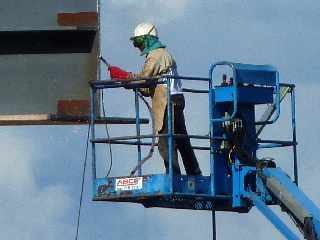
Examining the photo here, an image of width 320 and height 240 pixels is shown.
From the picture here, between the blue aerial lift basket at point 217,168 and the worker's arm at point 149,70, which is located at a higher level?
the worker's arm at point 149,70

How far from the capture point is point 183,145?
477 inches

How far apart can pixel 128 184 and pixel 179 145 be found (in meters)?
1.04

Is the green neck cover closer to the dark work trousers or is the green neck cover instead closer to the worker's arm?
the worker's arm

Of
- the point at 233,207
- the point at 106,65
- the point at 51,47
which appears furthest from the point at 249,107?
the point at 51,47

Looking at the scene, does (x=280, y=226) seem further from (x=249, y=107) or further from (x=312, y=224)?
(x=249, y=107)

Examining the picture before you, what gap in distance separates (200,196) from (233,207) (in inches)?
24.9

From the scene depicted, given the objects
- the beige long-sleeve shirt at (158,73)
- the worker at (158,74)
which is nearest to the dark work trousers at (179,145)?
the worker at (158,74)

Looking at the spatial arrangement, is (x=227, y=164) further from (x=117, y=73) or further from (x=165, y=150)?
(x=117, y=73)

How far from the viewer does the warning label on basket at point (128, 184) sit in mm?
11364

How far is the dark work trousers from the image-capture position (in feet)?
37.9

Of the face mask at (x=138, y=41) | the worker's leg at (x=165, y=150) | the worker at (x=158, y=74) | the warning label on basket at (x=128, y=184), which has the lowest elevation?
the warning label on basket at (x=128, y=184)

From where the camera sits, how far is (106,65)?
1137 cm

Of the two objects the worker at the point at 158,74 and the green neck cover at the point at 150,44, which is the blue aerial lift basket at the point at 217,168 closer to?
the worker at the point at 158,74

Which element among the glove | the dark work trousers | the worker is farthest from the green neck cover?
the dark work trousers
